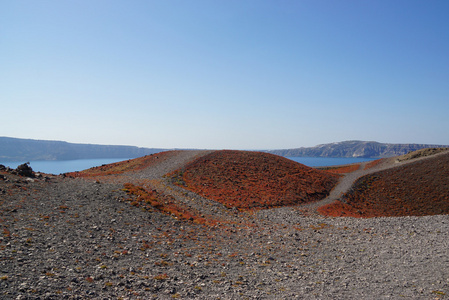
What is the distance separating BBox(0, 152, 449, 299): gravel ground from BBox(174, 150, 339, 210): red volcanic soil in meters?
9.92

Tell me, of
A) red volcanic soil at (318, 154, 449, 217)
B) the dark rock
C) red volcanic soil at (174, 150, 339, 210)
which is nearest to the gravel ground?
the dark rock

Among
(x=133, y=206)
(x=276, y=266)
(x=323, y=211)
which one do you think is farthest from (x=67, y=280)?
(x=323, y=211)

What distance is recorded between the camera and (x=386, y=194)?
43094mm

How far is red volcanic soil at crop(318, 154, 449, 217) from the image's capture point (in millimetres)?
36531

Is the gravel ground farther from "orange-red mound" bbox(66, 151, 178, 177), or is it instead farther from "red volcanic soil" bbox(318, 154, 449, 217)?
"orange-red mound" bbox(66, 151, 178, 177)

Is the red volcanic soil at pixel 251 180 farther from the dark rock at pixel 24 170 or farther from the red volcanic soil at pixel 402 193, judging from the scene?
the dark rock at pixel 24 170

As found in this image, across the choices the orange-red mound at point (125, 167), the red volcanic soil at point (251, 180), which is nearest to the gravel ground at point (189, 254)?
the red volcanic soil at point (251, 180)

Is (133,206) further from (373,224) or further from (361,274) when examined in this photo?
(373,224)

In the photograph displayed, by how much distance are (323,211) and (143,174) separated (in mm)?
26436

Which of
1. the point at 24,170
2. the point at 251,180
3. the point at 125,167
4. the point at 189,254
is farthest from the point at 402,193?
the point at 24,170

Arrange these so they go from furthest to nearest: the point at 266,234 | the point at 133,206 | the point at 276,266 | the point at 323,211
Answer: the point at 323,211 < the point at 133,206 < the point at 266,234 < the point at 276,266

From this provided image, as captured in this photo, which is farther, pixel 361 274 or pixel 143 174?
pixel 143 174

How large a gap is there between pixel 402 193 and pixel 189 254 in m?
43.5

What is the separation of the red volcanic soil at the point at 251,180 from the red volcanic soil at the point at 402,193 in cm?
481
